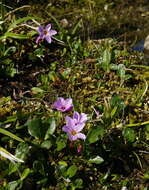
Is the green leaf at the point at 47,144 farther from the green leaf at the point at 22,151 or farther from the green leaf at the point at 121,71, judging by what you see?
the green leaf at the point at 121,71

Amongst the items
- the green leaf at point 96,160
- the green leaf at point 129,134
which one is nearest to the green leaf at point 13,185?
the green leaf at point 96,160

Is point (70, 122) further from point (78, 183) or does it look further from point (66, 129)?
point (78, 183)

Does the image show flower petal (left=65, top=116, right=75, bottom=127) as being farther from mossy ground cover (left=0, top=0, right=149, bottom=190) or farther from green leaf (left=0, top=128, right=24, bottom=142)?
green leaf (left=0, top=128, right=24, bottom=142)

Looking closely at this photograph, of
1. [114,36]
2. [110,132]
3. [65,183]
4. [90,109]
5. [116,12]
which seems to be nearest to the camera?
[65,183]

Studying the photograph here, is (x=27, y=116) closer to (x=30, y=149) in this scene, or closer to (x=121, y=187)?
(x=30, y=149)

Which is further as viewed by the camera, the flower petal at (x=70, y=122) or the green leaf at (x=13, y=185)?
the flower petal at (x=70, y=122)

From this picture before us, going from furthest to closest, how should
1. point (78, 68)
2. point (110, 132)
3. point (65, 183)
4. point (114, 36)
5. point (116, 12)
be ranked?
point (116, 12) < point (114, 36) < point (78, 68) < point (110, 132) < point (65, 183)

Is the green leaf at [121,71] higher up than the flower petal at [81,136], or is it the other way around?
the green leaf at [121,71]

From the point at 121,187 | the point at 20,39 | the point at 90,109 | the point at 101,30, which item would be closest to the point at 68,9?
the point at 101,30
